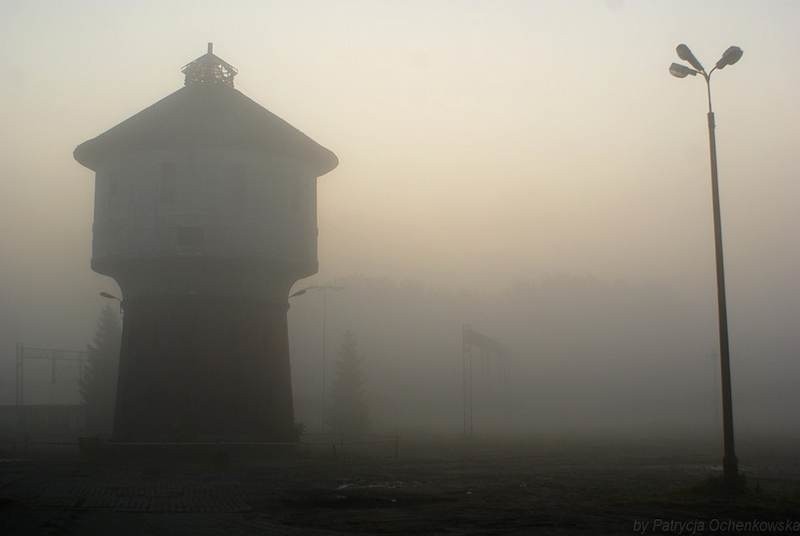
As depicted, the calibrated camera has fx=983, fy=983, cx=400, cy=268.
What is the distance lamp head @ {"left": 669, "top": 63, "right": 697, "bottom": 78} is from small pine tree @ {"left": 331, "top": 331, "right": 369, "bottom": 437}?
5428 centimetres

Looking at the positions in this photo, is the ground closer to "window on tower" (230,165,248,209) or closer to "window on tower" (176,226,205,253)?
"window on tower" (176,226,205,253)

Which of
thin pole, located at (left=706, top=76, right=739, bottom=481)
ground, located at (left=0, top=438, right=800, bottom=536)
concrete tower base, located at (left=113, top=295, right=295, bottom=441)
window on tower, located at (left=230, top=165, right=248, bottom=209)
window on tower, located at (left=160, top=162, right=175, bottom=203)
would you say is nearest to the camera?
ground, located at (left=0, top=438, right=800, bottom=536)

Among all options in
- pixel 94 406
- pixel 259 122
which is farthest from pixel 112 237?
pixel 94 406

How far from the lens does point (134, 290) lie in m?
31.9

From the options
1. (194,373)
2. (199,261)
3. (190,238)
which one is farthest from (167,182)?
(194,373)

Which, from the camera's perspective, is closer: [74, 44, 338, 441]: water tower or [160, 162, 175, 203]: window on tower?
[74, 44, 338, 441]: water tower

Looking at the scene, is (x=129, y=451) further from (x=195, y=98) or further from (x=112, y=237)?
(x=195, y=98)

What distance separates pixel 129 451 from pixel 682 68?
19182 mm

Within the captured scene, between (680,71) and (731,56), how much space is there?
1048mm

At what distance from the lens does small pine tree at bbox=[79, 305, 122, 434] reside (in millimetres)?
78000

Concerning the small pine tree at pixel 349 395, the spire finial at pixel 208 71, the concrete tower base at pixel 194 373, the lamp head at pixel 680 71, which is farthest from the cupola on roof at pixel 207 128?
the small pine tree at pixel 349 395

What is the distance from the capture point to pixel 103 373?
269ft

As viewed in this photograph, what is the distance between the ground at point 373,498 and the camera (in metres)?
13.5

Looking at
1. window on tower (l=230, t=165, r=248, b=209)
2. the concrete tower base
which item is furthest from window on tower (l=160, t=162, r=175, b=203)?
the concrete tower base
